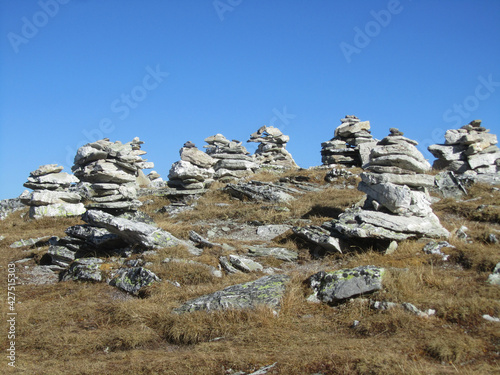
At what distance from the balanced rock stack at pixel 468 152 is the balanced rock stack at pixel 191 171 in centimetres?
1553

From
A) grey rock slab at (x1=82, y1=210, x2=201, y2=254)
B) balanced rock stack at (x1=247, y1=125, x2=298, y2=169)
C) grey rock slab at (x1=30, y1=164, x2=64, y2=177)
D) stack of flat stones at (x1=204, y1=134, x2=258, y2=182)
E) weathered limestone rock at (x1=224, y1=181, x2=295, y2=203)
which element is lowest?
grey rock slab at (x1=82, y1=210, x2=201, y2=254)

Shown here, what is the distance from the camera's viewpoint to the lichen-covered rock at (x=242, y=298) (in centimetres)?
847

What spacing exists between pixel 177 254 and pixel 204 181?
46.1ft

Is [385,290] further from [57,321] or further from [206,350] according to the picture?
[57,321]

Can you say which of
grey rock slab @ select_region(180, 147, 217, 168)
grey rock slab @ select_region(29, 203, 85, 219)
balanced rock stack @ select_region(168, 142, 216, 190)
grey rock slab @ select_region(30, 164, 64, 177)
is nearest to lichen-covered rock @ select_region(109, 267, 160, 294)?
grey rock slab @ select_region(29, 203, 85, 219)

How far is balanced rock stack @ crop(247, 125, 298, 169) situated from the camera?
126ft

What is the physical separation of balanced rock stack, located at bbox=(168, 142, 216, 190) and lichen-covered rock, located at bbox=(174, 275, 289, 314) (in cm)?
1602

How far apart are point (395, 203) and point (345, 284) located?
5565 mm

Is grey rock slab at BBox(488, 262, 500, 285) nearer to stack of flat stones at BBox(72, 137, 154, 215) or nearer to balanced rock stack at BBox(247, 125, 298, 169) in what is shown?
stack of flat stones at BBox(72, 137, 154, 215)

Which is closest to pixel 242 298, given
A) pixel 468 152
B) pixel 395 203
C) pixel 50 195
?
pixel 395 203

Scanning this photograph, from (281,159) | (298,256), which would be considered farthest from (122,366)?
(281,159)

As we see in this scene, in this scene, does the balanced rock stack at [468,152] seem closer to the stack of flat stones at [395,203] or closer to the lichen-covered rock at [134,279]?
the stack of flat stones at [395,203]

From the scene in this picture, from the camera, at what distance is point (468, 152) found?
26953 millimetres

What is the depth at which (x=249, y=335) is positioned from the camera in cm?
742
